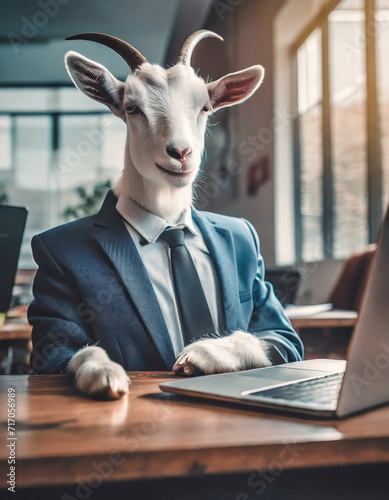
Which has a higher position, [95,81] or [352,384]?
[95,81]

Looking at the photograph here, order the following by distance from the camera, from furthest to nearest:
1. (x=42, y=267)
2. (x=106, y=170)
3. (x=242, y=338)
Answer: (x=106, y=170), (x=42, y=267), (x=242, y=338)

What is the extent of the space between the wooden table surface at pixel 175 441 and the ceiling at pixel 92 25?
14.5 ft

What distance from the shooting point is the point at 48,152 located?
361 inches

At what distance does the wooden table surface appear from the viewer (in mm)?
456

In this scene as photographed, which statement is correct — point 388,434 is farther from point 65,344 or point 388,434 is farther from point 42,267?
point 42,267

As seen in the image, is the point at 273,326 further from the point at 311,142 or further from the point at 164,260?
the point at 311,142

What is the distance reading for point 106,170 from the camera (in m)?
9.19

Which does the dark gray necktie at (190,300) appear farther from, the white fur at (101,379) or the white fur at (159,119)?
the white fur at (101,379)

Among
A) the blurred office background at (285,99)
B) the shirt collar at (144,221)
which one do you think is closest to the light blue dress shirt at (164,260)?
the shirt collar at (144,221)

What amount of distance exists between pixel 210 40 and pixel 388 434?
6571mm

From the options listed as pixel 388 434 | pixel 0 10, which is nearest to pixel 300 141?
pixel 0 10

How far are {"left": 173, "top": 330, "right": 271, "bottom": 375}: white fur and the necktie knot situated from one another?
23 cm
